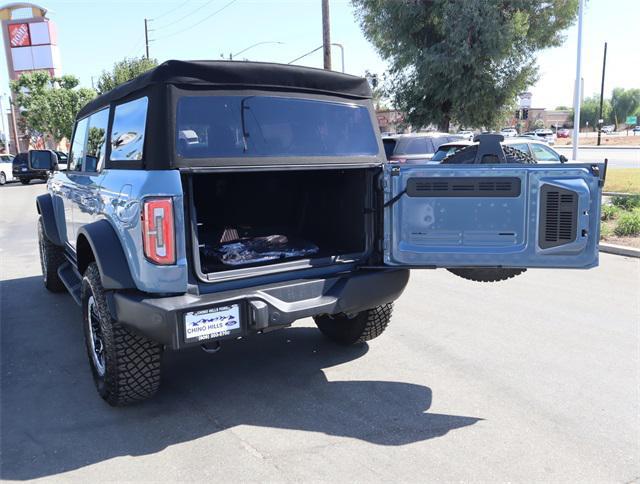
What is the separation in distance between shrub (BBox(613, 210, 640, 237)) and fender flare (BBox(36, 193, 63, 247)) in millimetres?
8312

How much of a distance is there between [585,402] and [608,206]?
783cm

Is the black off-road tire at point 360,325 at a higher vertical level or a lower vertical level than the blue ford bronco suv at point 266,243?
lower

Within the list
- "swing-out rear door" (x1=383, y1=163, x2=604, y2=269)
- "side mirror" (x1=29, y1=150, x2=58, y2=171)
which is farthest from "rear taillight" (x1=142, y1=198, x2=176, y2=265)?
"side mirror" (x1=29, y1=150, x2=58, y2=171)

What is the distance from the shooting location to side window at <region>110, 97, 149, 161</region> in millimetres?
3375

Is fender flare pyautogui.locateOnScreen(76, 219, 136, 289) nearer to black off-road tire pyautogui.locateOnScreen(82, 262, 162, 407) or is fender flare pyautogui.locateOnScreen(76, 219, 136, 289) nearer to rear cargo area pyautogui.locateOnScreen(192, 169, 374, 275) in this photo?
black off-road tire pyautogui.locateOnScreen(82, 262, 162, 407)

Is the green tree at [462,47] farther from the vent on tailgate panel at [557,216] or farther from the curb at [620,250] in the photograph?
the vent on tailgate panel at [557,216]

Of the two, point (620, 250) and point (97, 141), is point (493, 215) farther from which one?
point (620, 250)

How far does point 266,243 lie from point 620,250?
6285 mm

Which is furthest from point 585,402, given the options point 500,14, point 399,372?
point 500,14

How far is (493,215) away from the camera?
361cm

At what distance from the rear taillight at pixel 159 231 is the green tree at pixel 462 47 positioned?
15.8 meters

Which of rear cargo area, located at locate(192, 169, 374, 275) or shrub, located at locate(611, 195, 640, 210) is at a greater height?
rear cargo area, located at locate(192, 169, 374, 275)

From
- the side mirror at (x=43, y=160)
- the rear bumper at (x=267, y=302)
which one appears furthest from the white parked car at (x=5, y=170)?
the rear bumper at (x=267, y=302)

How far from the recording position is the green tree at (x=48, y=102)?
38438mm
